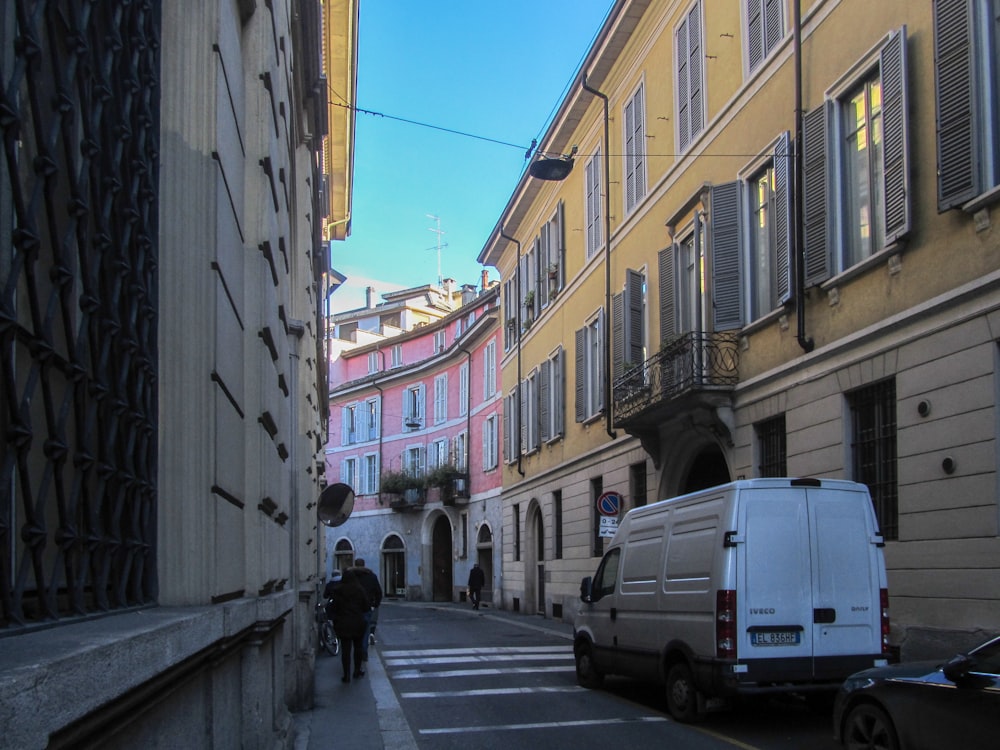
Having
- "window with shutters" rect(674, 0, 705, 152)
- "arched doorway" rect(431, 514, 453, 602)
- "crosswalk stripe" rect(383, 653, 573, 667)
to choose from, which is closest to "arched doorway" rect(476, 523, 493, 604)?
"arched doorway" rect(431, 514, 453, 602)

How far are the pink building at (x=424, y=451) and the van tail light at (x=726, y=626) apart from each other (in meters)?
30.5

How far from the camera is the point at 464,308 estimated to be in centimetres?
5131

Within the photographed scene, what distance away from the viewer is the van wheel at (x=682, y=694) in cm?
1055

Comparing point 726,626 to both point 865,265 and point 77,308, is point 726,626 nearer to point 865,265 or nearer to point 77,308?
point 865,265

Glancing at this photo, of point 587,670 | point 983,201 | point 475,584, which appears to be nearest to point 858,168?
point 983,201

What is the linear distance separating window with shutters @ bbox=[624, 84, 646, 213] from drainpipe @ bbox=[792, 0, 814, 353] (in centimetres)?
754

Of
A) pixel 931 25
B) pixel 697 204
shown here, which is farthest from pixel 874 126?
pixel 697 204

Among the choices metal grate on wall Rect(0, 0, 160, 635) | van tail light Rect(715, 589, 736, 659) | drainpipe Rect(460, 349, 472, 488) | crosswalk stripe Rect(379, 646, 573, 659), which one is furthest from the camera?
drainpipe Rect(460, 349, 472, 488)

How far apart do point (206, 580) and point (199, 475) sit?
470mm

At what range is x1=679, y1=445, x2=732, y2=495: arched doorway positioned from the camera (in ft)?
67.5

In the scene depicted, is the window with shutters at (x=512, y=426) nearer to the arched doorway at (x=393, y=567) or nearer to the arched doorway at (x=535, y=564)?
the arched doorway at (x=535, y=564)

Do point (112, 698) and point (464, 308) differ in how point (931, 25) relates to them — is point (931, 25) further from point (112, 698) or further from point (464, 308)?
point (464, 308)

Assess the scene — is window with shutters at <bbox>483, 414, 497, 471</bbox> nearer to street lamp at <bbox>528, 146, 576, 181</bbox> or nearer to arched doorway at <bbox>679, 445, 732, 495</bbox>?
street lamp at <bbox>528, 146, 576, 181</bbox>

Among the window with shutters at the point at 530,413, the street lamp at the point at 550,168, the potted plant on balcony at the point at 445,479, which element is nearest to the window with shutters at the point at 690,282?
the street lamp at the point at 550,168
